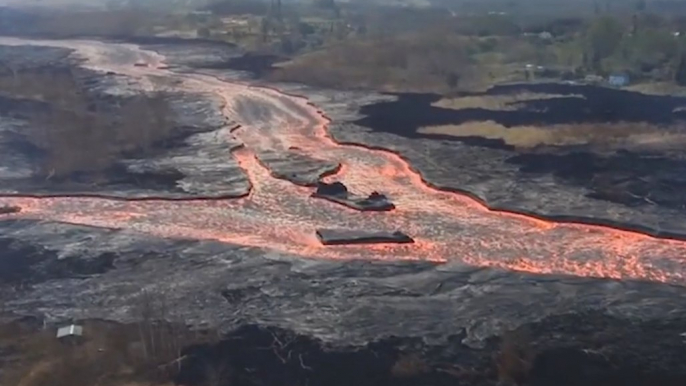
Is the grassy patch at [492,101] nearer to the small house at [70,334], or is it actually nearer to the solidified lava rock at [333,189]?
the solidified lava rock at [333,189]

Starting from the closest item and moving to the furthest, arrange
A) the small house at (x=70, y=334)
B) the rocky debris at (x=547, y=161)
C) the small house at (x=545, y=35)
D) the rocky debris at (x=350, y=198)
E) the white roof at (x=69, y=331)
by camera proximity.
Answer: the small house at (x=70, y=334) < the white roof at (x=69, y=331) < the rocky debris at (x=547, y=161) < the rocky debris at (x=350, y=198) < the small house at (x=545, y=35)

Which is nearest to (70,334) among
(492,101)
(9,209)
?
(9,209)

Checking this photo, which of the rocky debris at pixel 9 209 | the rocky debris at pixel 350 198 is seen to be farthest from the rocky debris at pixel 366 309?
the rocky debris at pixel 350 198

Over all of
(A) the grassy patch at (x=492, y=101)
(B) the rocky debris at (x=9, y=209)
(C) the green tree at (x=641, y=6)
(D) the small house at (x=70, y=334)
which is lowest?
(B) the rocky debris at (x=9, y=209)

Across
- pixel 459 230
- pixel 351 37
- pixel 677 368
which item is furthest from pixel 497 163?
pixel 351 37

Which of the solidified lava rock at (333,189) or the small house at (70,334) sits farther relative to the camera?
the solidified lava rock at (333,189)

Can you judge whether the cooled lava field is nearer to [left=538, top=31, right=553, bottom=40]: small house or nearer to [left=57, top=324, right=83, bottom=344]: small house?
[left=57, top=324, right=83, bottom=344]: small house

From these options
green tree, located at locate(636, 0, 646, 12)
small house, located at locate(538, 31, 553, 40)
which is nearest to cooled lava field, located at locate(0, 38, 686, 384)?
small house, located at locate(538, 31, 553, 40)

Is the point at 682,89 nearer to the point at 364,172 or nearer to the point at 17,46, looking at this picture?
the point at 364,172
